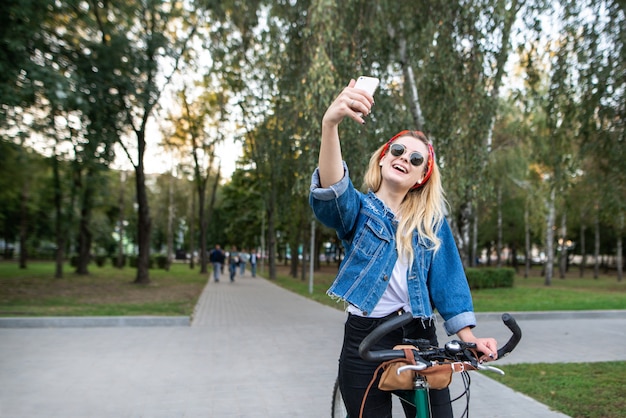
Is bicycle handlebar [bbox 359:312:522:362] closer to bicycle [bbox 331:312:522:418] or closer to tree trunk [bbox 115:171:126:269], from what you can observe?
bicycle [bbox 331:312:522:418]

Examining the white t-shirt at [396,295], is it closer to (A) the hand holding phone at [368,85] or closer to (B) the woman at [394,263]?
(B) the woman at [394,263]

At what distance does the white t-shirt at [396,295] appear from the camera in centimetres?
223

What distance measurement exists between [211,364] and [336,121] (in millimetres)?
5878

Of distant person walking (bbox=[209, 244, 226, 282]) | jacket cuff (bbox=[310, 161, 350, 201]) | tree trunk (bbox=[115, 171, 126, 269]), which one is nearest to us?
jacket cuff (bbox=[310, 161, 350, 201])

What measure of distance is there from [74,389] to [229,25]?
14.8 m

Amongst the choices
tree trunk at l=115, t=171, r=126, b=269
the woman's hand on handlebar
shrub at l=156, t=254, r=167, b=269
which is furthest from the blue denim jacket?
shrub at l=156, t=254, r=167, b=269

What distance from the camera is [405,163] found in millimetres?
2266

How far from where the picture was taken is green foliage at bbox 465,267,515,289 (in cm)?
2192

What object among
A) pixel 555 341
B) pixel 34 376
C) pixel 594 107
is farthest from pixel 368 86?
pixel 594 107

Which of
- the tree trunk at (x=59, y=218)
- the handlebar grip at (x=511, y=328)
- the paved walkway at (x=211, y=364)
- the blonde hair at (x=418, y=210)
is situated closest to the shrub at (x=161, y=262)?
the tree trunk at (x=59, y=218)

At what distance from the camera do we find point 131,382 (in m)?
6.12

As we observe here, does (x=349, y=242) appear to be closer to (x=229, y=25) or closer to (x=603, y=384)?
(x=603, y=384)

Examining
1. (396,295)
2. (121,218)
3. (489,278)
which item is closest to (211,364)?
(396,295)

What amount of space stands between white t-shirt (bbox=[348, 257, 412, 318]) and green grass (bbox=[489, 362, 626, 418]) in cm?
360
